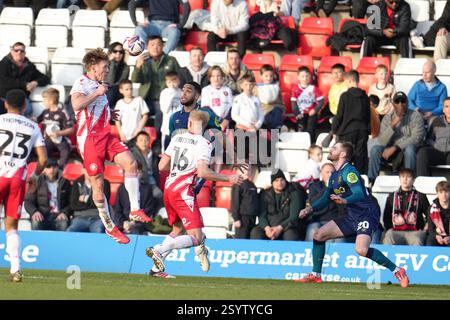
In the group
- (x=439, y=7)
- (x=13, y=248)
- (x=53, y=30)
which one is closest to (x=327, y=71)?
(x=439, y=7)

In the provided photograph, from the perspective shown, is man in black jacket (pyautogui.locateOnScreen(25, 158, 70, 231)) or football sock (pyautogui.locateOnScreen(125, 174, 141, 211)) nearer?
football sock (pyautogui.locateOnScreen(125, 174, 141, 211))

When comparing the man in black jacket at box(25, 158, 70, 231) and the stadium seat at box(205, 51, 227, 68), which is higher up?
the stadium seat at box(205, 51, 227, 68)

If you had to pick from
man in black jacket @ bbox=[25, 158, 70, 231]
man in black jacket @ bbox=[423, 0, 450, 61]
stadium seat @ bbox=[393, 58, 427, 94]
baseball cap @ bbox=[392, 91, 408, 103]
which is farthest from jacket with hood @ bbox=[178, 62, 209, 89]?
man in black jacket @ bbox=[423, 0, 450, 61]

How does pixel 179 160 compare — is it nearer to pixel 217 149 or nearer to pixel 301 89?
pixel 217 149

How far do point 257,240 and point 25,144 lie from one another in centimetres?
528

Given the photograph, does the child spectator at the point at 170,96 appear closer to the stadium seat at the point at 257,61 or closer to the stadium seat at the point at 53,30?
the stadium seat at the point at 257,61

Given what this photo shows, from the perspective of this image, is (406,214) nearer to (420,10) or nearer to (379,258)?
(379,258)

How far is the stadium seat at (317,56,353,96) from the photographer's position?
22672 millimetres

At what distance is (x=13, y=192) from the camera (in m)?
15.0

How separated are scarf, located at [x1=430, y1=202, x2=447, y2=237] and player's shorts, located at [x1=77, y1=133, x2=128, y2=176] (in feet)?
18.2

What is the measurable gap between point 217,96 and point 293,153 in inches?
64.2

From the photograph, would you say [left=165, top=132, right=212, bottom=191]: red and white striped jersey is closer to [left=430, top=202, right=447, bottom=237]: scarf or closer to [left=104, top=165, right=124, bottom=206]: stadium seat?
[left=430, top=202, right=447, bottom=237]: scarf

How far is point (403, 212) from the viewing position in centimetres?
1964

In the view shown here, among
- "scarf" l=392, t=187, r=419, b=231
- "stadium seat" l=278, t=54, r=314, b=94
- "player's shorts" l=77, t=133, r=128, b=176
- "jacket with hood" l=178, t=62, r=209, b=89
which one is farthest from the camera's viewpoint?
"stadium seat" l=278, t=54, r=314, b=94
